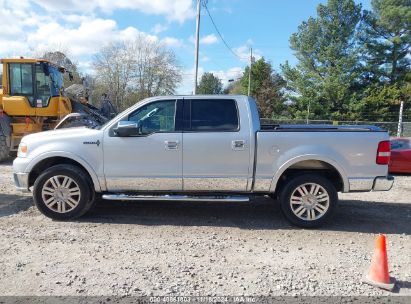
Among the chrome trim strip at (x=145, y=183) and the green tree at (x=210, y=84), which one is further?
the green tree at (x=210, y=84)

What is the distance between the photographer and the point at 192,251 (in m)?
4.96

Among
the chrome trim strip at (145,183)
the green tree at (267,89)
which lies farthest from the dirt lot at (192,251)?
the green tree at (267,89)

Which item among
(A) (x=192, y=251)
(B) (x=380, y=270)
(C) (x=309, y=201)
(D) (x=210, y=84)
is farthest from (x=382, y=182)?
(D) (x=210, y=84)

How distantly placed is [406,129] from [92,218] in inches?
996

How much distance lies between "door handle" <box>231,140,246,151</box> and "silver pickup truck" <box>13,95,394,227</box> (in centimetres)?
1

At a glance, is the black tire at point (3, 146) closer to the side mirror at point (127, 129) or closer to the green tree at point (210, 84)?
the side mirror at point (127, 129)

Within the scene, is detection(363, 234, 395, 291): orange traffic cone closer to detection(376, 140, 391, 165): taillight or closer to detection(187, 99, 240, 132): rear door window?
detection(376, 140, 391, 165): taillight

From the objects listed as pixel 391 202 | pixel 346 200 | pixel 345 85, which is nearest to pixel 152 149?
pixel 346 200

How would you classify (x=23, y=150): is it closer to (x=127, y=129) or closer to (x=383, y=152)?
(x=127, y=129)

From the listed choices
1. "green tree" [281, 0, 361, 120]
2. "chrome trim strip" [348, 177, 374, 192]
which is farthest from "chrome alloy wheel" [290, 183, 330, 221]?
"green tree" [281, 0, 361, 120]

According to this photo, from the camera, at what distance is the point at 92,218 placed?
6.30 meters

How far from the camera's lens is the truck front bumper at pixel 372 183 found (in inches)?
230

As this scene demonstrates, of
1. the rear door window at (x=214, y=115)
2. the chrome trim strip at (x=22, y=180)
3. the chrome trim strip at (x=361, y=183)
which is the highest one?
the rear door window at (x=214, y=115)

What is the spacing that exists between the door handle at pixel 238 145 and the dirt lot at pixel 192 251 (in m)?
1.22
